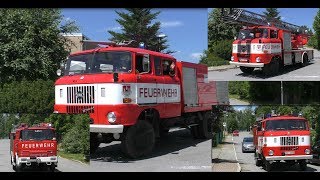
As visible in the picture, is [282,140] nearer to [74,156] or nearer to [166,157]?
[166,157]

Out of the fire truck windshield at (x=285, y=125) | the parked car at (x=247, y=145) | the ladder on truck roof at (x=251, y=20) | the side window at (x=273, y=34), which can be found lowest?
the parked car at (x=247, y=145)

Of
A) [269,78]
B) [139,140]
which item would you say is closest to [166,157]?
[139,140]

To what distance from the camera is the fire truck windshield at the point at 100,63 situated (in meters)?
8.54

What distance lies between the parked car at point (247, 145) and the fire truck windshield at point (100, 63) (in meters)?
2.67

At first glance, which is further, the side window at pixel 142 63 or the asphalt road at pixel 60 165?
the asphalt road at pixel 60 165

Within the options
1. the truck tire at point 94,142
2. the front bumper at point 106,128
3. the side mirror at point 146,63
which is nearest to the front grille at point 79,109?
the front bumper at point 106,128

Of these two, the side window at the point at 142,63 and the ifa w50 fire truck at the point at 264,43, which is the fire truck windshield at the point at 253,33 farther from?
the side window at the point at 142,63

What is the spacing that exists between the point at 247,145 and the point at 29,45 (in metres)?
5.20

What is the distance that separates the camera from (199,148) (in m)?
9.41

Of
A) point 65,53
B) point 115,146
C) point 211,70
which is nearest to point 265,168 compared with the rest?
point 211,70

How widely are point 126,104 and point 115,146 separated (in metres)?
0.81

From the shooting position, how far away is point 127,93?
8383 mm

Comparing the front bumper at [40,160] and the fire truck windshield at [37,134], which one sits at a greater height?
the fire truck windshield at [37,134]
